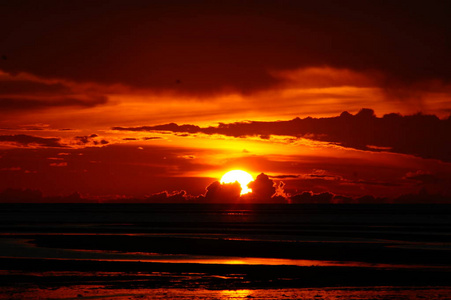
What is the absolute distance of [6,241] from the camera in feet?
204

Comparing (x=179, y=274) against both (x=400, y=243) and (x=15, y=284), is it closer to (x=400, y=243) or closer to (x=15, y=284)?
(x=15, y=284)

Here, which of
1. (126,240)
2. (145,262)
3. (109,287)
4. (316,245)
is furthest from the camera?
(126,240)

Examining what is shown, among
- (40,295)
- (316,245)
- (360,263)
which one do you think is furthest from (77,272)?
(316,245)

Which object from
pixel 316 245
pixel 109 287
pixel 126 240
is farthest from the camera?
pixel 126 240

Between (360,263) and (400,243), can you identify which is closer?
(360,263)

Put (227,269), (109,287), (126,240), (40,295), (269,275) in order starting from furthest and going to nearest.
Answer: (126,240) < (227,269) < (269,275) < (109,287) < (40,295)

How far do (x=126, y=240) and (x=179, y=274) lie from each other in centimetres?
2955

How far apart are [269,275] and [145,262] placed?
9.72 metres

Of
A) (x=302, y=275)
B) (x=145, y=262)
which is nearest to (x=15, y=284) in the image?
(x=145, y=262)

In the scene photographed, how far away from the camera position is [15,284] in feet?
105

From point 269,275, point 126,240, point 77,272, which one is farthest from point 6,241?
point 269,275

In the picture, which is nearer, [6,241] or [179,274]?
[179,274]

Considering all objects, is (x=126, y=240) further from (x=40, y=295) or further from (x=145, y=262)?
(x=40, y=295)

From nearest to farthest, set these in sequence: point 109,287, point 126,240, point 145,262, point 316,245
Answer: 1. point 109,287
2. point 145,262
3. point 316,245
4. point 126,240
